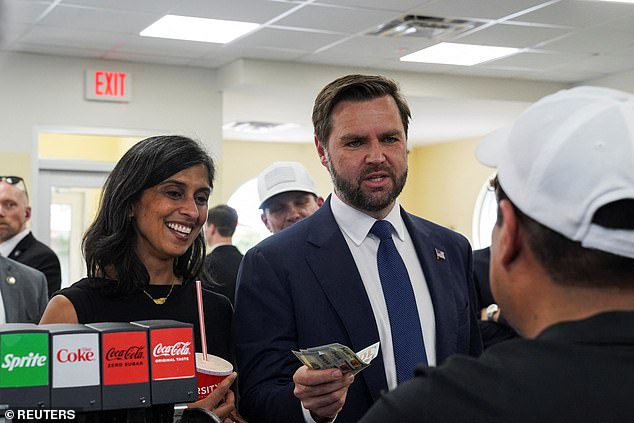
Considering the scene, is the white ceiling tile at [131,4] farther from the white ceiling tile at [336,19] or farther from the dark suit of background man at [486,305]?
the dark suit of background man at [486,305]

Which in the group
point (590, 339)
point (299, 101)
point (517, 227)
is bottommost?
point (590, 339)

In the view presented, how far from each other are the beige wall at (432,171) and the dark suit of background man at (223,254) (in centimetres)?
776

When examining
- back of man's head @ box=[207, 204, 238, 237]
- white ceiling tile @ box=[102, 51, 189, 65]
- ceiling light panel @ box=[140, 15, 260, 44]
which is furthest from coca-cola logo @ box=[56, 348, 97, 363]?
white ceiling tile @ box=[102, 51, 189, 65]

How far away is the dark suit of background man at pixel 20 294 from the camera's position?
14.3ft

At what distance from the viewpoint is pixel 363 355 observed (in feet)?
6.27

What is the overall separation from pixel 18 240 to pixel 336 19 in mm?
2784

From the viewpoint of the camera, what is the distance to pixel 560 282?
3.64 feet

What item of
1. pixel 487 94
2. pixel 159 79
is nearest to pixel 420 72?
pixel 487 94

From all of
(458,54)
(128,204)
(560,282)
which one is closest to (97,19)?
(458,54)

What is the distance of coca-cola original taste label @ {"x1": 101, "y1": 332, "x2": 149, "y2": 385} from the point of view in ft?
4.84

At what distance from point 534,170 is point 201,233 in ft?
5.12

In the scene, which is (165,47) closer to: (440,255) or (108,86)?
(108,86)

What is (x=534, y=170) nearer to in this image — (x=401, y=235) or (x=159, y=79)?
(x=401, y=235)

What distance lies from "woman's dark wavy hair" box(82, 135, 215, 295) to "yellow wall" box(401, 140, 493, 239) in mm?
10680
